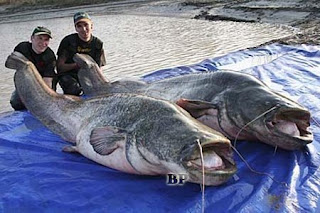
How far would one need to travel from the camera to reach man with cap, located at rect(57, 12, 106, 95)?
16.7ft

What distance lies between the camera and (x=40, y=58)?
4.85m

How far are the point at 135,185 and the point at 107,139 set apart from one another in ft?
1.04

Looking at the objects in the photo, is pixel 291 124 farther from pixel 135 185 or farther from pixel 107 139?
pixel 107 139

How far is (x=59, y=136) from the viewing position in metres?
3.37

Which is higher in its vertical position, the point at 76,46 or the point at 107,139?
the point at 107,139

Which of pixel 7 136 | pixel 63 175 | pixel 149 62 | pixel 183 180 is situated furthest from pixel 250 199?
pixel 149 62

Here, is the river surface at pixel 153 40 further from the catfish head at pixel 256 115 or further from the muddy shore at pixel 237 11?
the catfish head at pixel 256 115

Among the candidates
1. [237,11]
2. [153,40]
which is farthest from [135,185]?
[237,11]

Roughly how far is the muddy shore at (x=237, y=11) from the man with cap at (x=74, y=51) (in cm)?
407

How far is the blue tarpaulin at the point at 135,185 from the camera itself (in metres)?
2.28

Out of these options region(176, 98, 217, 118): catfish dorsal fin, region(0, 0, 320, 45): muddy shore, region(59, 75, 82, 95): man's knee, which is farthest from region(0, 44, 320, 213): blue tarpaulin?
region(0, 0, 320, 45): muddy shore

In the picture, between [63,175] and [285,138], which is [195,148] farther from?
[63,175]

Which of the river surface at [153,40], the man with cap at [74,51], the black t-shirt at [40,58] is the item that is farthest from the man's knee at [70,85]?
the river surface at [153,40]

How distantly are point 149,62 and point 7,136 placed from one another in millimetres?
5220
